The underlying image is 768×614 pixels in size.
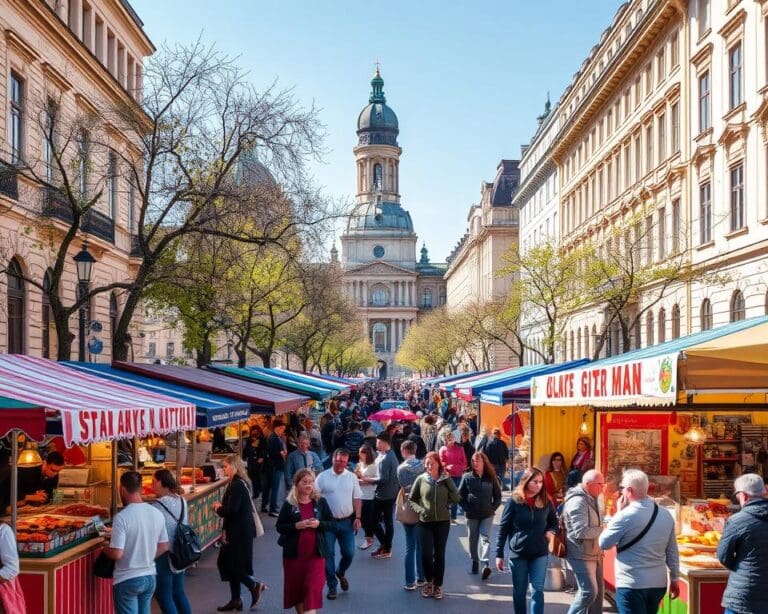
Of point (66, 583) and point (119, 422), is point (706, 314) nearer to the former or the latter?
point (119, 422)

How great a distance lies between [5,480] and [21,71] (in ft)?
50.3

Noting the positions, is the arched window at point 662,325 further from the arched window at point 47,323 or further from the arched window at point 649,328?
the arched window at point 47,323

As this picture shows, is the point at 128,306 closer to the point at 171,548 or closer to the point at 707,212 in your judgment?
the point at 171,548

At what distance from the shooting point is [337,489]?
11.7m

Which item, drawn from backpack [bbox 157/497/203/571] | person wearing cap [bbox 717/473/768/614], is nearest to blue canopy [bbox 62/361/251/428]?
backpack [bbox 157/497/203/571]

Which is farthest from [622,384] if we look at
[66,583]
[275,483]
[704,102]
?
[704,102]

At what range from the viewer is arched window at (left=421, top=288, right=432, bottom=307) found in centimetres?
17162

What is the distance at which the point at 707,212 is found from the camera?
3095 cm

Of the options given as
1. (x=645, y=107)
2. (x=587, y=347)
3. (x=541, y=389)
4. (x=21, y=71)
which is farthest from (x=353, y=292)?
(x=541, y=389)

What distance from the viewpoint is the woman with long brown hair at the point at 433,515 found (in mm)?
11672

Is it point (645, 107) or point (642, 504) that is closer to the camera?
point (642, 504)

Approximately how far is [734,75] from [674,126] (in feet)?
Result: 20.2

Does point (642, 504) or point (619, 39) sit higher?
point (619, 39)

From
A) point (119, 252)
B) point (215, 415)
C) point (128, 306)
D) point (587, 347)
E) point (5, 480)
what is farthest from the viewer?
point (587, 347)
